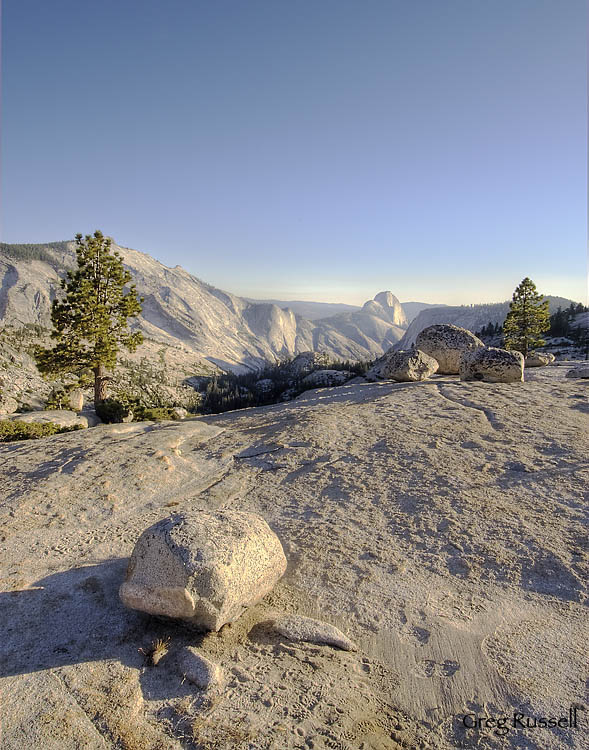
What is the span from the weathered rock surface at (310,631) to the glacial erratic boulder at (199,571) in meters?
0.69

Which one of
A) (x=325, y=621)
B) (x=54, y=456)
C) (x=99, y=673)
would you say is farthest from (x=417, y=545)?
(x=54, y=456)

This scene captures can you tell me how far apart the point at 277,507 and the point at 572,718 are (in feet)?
24.3

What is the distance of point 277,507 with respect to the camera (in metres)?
11.0

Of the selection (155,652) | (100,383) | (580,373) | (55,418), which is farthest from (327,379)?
(155,652)

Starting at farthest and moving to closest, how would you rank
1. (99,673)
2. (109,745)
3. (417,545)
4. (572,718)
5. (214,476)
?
(214,476)
(417,545)
(99,673)
(572,718)
(109,745)

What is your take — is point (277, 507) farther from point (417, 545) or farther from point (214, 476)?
point (417, 545)

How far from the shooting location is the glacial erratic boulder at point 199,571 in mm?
6230

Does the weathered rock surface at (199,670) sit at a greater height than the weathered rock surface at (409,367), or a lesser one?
lesser

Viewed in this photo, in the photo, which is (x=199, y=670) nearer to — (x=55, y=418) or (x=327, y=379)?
(x=55, y=418)

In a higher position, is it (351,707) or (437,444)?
(437,444)

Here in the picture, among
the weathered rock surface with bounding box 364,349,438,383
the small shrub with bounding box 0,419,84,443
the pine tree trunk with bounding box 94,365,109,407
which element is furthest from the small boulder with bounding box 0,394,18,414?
the weathered rock surface with bounding box 364,349,438,383

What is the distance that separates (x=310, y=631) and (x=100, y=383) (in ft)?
98.0

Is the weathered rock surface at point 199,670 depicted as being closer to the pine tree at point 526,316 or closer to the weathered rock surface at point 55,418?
the weathered rock surface at point 55,418

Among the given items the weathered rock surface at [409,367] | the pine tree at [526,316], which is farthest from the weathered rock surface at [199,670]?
the pine tree at [526,316]
